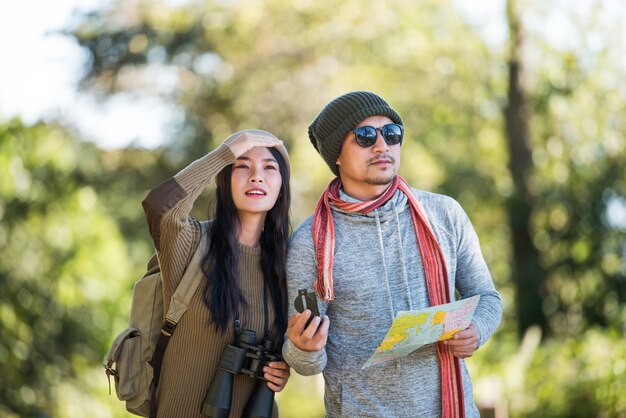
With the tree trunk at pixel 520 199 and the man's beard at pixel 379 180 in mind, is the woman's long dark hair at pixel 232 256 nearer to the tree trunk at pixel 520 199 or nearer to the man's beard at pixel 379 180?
the man's beard at pixel 379 180

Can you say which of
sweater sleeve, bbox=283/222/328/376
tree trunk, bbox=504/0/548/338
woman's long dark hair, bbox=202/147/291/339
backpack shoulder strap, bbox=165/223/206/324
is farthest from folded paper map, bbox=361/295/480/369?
tree trunk, bbox=504/0/548/338

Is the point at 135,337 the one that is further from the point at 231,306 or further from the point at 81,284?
the point at 81,284

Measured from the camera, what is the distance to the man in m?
3.57

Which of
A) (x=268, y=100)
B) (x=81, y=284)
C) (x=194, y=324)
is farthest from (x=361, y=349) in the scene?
(x=268, y=100)

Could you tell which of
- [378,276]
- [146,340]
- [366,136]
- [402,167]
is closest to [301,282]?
[378,276]

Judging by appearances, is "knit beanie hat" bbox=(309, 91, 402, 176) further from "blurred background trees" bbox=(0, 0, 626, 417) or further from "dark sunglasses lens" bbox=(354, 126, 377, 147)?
"blurred background trees" bbox=(0, 0, 626, 417)

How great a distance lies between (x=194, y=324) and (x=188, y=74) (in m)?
16.1

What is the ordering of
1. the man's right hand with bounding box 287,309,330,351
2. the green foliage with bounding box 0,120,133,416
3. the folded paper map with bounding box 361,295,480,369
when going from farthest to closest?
the green foliage with bounding box 0,120,133,416, the man's right hand with bounding box 287,309,330,351, the folded paper map with bounding box 361,295,480,369

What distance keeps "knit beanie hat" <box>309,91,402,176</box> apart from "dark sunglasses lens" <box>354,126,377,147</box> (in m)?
0.05

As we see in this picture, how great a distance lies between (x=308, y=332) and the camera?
3400 millimetres

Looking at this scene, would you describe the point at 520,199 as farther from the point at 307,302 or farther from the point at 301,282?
the point at 307,302

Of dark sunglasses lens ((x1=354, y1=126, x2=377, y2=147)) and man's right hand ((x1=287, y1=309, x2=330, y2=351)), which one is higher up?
dark sunglasses lens ((x1=354, y1=126, x2=377, y2=147))

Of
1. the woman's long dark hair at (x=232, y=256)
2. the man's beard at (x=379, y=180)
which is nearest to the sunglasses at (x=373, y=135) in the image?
the man's beard at (x=379, y=180)

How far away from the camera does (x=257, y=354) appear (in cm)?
380
